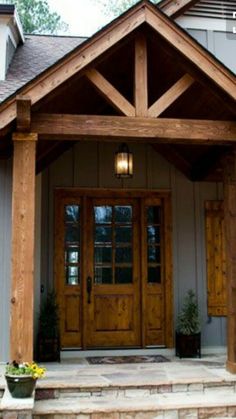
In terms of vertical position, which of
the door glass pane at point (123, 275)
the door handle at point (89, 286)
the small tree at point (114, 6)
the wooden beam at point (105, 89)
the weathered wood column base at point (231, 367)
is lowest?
the weathered wood column base at point (231, 367)

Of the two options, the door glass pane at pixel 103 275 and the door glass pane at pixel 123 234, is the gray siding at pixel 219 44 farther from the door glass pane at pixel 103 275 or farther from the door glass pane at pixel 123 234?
the door glass pane at pixel 103 275

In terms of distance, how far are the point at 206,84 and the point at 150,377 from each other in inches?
112

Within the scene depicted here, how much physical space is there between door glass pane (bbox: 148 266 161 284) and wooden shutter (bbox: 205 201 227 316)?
25.6 inches

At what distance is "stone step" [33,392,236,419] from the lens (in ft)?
Answer: 13.4

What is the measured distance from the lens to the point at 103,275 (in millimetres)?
6453

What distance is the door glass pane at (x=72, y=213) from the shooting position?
6.46 meters

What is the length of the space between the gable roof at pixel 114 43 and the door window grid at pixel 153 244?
2.33 m

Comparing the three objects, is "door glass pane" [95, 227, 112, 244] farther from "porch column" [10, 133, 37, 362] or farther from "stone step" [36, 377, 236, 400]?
"stone step" [36, 377, 236, 400]

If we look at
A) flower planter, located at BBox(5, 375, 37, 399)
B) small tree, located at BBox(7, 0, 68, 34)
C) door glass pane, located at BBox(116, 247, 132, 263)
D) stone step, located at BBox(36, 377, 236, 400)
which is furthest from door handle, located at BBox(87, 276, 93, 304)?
small tree, located at BBox(7, 0, 68, 34)

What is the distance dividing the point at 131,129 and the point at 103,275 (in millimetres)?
2388

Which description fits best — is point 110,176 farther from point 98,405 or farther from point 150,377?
point 98,405

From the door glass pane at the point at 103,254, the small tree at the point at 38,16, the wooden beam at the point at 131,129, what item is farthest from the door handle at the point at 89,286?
the small tree at the point at 38,16

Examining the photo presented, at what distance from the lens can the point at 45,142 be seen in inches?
221

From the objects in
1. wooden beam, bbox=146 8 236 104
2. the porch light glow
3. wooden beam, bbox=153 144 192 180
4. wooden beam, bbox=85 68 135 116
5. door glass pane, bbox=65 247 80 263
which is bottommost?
door glass pane, bbox=65 247 80 263
